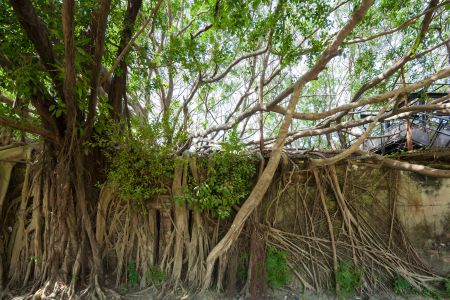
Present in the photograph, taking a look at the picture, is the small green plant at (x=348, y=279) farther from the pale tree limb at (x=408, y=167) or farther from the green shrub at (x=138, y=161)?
the green shrub at (x=138, y=161)

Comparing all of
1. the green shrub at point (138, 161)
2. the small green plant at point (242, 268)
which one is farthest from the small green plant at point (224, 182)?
the small green plant at point (242, 268)

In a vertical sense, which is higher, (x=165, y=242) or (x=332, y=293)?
(x=165, y=242)

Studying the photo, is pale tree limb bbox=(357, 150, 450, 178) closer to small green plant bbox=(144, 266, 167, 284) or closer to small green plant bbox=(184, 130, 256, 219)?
small green plant bbox=(184, 130, 256, 219)

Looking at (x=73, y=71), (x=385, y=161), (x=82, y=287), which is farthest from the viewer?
(x=385, y=161)

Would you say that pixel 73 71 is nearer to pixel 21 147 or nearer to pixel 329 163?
pixel 21 147

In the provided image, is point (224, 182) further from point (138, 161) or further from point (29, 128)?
point (29, 128)

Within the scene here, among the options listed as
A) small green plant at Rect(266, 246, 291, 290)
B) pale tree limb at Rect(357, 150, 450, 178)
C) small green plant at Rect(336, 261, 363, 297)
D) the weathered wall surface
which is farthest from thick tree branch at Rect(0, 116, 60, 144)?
the weathered wall surface

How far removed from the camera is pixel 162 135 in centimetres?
375

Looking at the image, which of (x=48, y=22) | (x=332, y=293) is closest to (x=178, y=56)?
(x=48, y=22)

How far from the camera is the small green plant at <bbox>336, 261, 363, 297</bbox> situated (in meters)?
3.90

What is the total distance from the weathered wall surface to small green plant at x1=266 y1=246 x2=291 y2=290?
6.19 feet

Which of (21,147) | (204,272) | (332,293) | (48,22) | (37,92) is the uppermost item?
(48,22)

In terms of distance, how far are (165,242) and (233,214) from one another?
95 cm

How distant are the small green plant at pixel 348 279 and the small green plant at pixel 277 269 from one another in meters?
0.65
